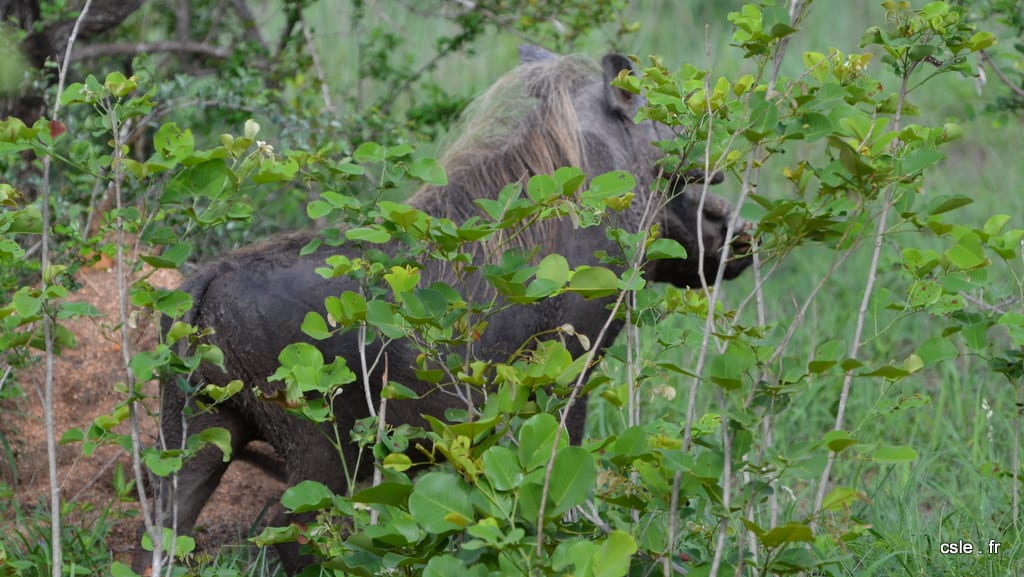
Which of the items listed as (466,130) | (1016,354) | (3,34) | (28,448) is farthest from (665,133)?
(28,448)

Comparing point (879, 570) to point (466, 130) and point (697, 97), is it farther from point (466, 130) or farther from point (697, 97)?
point (466, 130)

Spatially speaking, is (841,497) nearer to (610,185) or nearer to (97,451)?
(610,185)

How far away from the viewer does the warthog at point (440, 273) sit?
271cm

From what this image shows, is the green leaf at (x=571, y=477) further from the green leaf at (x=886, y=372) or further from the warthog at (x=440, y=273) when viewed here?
the warthog at (x=440, y=273)

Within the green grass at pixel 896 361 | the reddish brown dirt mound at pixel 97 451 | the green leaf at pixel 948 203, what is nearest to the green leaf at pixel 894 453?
the green grass at pixel 896 361

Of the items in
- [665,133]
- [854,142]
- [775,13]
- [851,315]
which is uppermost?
[775,13]

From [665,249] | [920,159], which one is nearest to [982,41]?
[920,159]

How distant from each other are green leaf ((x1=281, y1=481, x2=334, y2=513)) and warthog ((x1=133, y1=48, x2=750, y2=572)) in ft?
1.69

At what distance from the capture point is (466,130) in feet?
11.3

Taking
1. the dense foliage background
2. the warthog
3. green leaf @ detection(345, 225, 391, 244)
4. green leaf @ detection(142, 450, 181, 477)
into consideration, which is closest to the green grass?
the dense foliage background

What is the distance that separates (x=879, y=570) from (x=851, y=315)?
8.11 ft

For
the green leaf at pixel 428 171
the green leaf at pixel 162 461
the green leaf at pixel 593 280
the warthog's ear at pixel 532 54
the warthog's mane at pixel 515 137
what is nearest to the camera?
the green leaf at pixel 593 280

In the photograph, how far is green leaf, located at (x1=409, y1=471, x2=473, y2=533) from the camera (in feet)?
5.35

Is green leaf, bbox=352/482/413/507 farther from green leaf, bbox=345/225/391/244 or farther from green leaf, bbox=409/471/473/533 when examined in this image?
green leaf, bbox=345/225/391/244
